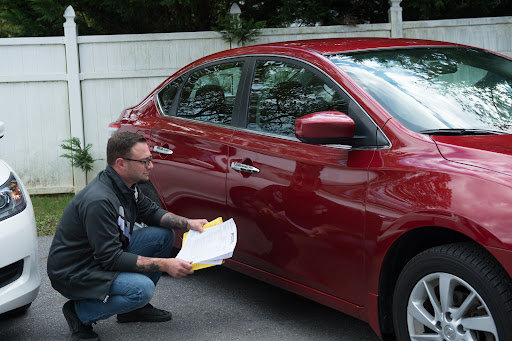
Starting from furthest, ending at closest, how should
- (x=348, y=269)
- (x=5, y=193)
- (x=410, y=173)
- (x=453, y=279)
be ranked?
(x=5, y=193), (x=348, y=269), (x=410, y=173), (x=453, y=279)

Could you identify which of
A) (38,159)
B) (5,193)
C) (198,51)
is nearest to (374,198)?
(5,193)

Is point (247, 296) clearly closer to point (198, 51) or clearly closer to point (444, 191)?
point (444, 191)

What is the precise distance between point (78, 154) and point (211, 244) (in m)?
4.74

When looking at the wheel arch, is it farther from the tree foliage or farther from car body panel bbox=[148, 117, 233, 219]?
the tree foliage

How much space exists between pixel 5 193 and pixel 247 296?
5.57 ft

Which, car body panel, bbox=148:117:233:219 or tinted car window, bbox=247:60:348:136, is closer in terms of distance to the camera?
tinted car window, bbox=247:60:348:136

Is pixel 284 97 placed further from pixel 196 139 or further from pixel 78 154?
pixel 78 154

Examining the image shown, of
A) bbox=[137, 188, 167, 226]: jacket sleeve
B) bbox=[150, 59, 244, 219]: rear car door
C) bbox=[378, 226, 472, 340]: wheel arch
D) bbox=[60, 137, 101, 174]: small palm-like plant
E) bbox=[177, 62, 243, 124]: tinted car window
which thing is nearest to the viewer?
bbox=[378, 226, 472, 340]: wheel arch

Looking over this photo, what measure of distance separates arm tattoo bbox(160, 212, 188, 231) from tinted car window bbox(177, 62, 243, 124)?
67cm

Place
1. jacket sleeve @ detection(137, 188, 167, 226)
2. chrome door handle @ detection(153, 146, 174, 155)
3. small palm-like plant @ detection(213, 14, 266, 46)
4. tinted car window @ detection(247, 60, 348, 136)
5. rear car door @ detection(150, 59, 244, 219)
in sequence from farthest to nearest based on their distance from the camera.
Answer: small palm-like plant @ detection(213, 14, 266, 46)
chrome door handle @ detection(153, 146, 174, 155)
rear car door @ detection(150, 59, 244, 219)
jacket sleeve @ detection(137, 188, 167, 226)
tinted car window @ detection(247, 60, 348, 136)

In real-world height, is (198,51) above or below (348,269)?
above

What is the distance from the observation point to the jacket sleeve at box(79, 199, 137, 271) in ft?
11.9

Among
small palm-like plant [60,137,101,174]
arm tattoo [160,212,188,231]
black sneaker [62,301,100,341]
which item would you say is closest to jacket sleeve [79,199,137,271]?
black sneaker [62,301,100,341]

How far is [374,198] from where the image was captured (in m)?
3.25
